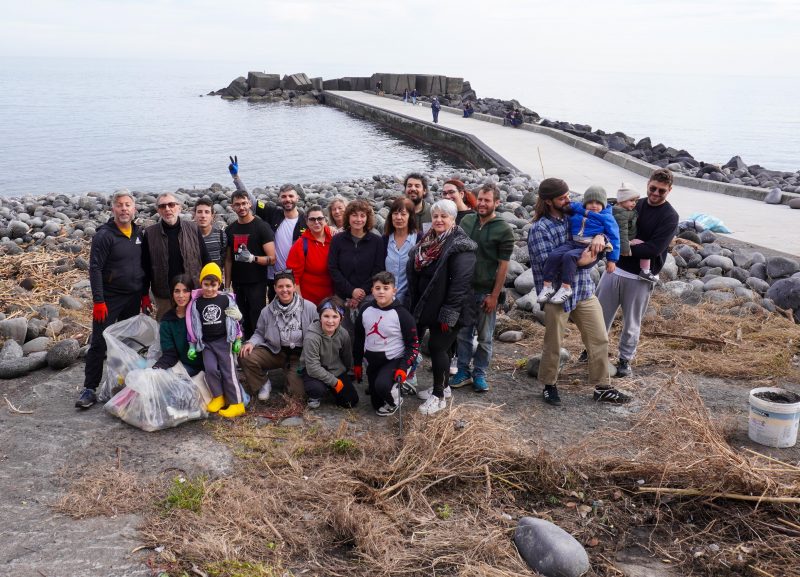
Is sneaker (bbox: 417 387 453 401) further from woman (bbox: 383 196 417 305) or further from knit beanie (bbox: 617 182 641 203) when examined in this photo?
knit beanie (bbox: 617 182 641 203)

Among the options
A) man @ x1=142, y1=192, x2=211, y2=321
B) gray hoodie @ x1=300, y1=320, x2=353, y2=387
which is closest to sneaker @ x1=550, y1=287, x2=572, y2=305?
gray hoodie @ x1=300, y1=320, x2=353, y2=387

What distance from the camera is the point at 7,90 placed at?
85062 millimetres

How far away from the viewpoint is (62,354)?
634cm

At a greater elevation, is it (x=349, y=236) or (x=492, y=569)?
(x=349, y=236)

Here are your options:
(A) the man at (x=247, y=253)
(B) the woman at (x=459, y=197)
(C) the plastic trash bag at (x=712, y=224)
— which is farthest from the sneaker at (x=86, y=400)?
(C) the plastic trash bag at (x=712, y=224)

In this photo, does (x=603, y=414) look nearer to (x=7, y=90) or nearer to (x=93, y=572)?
(x=93, y=572)

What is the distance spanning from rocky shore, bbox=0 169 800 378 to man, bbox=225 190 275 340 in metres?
1.75

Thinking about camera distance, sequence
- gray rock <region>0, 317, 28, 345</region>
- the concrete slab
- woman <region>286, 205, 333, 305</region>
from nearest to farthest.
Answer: woman <region>286, 205, 333, 305</region>, gray rock <region>0, 317, 28, 345</region>, the concrete slab

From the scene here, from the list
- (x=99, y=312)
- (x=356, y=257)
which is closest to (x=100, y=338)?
(x=99, y=312)

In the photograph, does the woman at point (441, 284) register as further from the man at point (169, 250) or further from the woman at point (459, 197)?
the man at point (169, 250)

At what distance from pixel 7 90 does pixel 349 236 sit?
9611 centimetres

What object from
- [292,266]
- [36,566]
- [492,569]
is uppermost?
[292,266]

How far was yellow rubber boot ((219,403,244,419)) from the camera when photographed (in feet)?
17.1

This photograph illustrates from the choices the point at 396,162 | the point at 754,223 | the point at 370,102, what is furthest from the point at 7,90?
the point at 754,223
